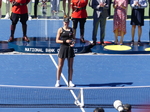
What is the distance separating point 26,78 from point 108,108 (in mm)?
3583

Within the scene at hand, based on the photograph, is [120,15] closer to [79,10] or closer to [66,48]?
[79,10]

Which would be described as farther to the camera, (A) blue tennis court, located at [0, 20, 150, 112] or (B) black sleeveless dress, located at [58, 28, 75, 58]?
(A) blue tennis court, located at [0, 20, 150, 112]

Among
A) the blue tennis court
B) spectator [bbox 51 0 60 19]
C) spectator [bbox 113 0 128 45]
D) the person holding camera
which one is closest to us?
the person holding camera

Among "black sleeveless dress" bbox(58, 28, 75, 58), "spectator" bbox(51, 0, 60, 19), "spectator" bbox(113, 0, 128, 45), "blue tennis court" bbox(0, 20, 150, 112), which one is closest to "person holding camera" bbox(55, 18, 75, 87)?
"black sleeveless dress" bbox(58, 28, 75, 58)

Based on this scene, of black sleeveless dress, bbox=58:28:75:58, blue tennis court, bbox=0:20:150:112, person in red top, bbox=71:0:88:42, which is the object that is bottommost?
blue tennis court, bbox=0:20:150:112

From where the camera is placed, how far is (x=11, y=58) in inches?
654

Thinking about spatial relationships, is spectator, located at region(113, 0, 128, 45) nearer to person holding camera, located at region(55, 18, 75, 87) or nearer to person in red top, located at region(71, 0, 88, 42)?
person in red top, located at region(71, 0, 88, 42)

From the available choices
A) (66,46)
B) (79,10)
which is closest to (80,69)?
(66,46)

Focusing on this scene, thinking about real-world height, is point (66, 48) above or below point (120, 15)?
below

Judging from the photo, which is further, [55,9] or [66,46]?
[55,9]

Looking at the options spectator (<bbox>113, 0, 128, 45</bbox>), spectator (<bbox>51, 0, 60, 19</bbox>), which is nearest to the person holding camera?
spectator (<bbox>51, 0, 60, 19</bbox>)

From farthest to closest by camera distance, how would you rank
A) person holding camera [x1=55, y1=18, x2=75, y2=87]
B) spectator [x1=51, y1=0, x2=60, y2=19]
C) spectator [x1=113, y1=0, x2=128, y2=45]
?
spectator [x1=113, y1=0, x2=128, y2=45] < spectator [x1=51, y1=0, x2=60, y2=19] < person holding camera [x1=55, y1=18, x2=75, y2=87]

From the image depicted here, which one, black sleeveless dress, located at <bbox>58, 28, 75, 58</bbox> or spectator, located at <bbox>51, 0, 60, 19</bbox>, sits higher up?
spectator, located at <bbox>51, 0, 60, 19</bbox>

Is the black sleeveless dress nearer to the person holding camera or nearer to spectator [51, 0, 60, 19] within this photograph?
the person holding camera
